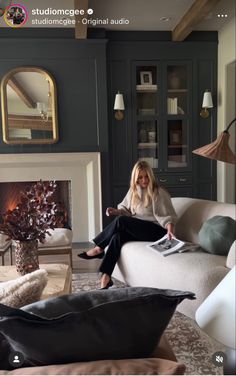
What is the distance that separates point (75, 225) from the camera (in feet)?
14.3

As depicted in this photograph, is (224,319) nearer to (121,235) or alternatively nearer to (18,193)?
(121,235)

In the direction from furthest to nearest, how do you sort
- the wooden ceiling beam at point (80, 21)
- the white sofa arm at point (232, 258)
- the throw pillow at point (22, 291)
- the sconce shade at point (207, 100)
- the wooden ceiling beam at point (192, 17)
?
1. the sconce shade at point (207, 100)
2. the wooden ceiling beam at point (192, 17)
3. the wooden ceiling beam at point (80, 21)
4. the white sofa arm at point (232, 258)
5. the throw pillow at point (22, 291)

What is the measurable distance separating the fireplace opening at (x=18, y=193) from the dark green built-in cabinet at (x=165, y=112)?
571 mm

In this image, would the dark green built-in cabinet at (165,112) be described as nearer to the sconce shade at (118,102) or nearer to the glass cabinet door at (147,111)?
the glass cabinet door at (147,111)

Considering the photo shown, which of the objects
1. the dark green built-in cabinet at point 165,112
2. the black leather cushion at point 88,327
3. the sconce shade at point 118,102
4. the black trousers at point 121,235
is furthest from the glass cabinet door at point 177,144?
the black leather cushion at point 88,327

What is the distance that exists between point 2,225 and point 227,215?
1443 mm

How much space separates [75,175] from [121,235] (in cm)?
167

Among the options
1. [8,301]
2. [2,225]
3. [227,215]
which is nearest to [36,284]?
[8,301]

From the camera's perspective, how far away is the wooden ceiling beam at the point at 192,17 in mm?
3215

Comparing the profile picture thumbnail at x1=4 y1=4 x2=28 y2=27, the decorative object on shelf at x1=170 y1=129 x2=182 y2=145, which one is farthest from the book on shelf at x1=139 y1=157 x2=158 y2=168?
the profile picture thumbnail at x1=4 y1=4 x2=28 y2=27

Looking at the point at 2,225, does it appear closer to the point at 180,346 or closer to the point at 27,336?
the point at 180,346

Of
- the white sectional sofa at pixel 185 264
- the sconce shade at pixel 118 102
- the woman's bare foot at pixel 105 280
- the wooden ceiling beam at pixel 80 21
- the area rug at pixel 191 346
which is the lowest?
the area rug at pixel 191 346

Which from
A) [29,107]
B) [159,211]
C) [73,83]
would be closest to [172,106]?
[73,83]

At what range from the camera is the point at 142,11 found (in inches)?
143
